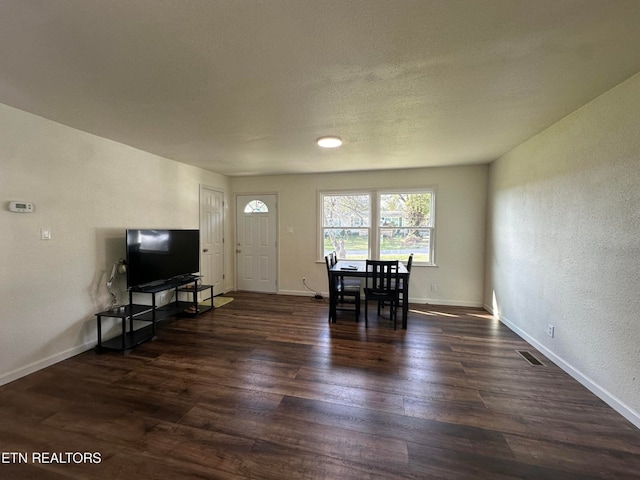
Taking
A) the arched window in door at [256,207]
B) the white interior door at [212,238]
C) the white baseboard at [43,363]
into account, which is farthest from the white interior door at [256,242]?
the white baseboard at [43,363]

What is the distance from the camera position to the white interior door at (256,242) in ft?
18.5

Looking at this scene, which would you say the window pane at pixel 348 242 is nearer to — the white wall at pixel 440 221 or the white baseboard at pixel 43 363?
the white wall at pixel 440 221

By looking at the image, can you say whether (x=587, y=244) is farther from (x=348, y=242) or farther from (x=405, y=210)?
(x=348, y=242)

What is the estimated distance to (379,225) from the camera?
16.7ft

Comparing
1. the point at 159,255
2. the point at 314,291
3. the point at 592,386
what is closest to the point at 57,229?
A: the point at 159,255

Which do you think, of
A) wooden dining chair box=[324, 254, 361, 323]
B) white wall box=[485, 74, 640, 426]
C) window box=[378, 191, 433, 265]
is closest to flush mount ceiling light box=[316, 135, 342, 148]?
wooden dining chair box=[324, 254, 361, 323]

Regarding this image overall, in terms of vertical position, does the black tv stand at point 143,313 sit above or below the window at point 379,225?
below

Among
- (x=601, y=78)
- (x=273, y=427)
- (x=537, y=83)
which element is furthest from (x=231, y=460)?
(x=601, y=78)

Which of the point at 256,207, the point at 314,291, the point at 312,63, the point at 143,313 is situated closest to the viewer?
the point at 312,63

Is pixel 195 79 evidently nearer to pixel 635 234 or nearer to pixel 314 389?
pixel 314 389

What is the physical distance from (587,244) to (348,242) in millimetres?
3427

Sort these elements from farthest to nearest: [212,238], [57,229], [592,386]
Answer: [212,238]
[57,229]
[592,386]

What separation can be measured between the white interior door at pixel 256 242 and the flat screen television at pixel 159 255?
1.49m

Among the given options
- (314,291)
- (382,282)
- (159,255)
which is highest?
(159,255)
